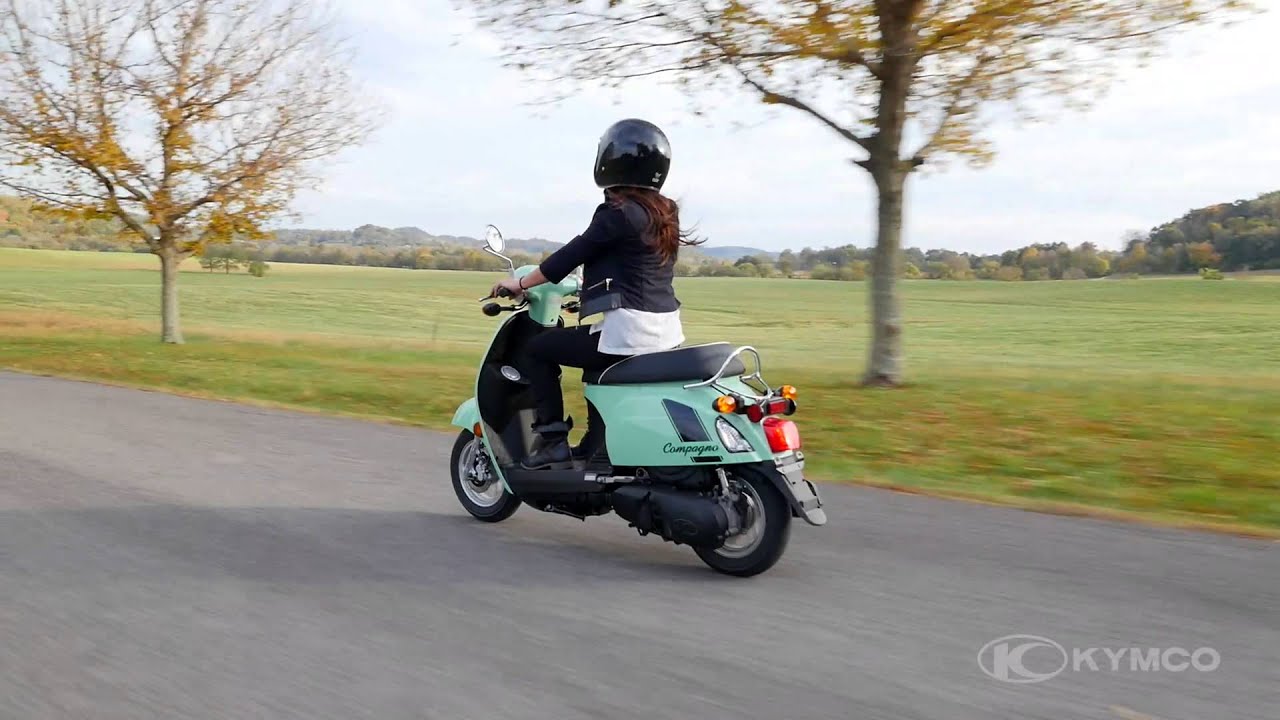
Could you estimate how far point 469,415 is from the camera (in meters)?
5.88

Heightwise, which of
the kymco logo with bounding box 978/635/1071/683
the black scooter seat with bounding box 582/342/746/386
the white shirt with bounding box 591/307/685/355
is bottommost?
the kymco logo with bounding box 978/635/1071/683

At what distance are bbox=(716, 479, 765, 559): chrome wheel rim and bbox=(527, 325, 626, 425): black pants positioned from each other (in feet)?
2.80

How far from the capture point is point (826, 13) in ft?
39.7

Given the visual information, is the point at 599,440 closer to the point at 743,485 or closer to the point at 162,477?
the point at 743,485

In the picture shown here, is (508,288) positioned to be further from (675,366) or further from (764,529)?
(764,529)

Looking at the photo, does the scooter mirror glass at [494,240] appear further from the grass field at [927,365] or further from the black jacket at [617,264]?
the grass field at [927,365]

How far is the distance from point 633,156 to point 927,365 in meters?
17.4

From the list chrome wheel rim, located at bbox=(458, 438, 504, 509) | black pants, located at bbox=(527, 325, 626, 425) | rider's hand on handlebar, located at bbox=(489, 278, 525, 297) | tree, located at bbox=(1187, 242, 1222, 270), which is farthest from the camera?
tree, located at bbox=(1187, 242, 1222, 270)

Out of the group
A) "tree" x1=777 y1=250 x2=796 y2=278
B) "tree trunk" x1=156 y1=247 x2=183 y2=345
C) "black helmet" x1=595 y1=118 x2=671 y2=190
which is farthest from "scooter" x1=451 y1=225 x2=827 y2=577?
"tree" x1=777 y1=250 x2=796 y2=278

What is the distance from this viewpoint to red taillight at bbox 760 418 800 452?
4.78 m

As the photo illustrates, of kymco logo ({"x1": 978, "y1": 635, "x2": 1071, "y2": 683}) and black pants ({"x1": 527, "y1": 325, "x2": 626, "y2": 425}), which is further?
black pants ({"x1": 527, "y1": 325, "x2": 626, "y2": 425})

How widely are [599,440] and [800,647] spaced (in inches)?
66.8

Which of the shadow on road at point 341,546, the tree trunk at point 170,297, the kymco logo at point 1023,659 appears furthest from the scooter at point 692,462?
the tree trunk at point 170,297

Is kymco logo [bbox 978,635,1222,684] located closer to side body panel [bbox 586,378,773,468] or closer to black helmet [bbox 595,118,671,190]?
side body panel [bbox 586,378,773,468]
